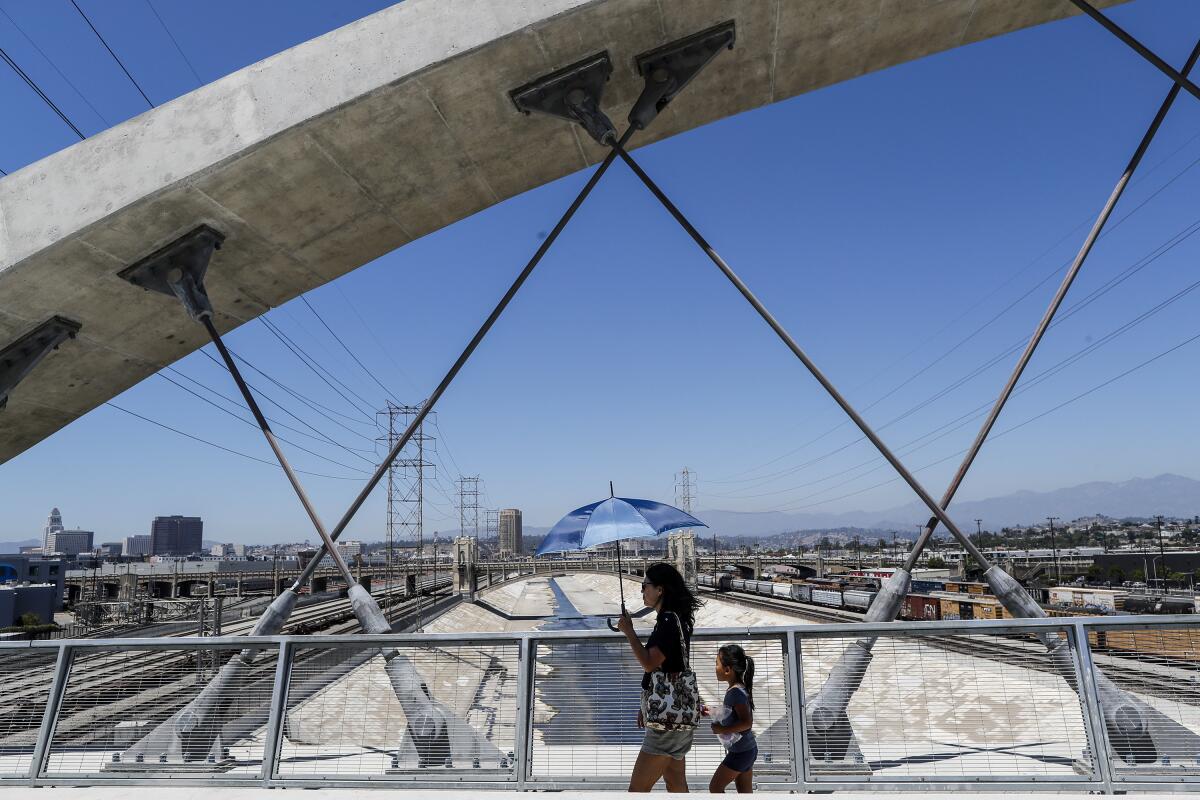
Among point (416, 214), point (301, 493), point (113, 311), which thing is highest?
point (416, 214)

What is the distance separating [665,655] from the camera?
4.30 m

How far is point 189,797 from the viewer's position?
15.3ft

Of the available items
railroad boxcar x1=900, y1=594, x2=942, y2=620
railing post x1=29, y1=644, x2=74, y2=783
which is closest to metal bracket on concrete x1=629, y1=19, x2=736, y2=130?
railing post x1=29, y1=644, x2=74, y2=783

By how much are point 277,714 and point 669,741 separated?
2930 millimetres

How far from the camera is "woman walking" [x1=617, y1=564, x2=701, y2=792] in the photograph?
14.1 ft

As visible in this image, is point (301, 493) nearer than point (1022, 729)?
No

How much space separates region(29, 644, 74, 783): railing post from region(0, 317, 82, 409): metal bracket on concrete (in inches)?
127

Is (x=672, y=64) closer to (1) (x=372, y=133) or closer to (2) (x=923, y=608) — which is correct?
(1) (x=372, y=133)

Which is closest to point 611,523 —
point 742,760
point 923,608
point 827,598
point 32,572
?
point 742,760

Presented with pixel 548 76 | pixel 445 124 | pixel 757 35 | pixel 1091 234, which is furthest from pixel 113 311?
pixel 1091 234

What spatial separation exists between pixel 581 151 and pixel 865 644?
5411 mm

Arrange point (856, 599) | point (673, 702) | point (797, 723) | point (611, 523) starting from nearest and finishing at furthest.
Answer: point (673, 702) → point (797, 723) → point (611, 523) → point (856, 599)

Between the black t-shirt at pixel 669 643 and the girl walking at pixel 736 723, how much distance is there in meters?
0.43

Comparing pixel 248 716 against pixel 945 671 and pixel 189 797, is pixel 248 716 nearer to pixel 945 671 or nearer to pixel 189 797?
pixel 189 797
